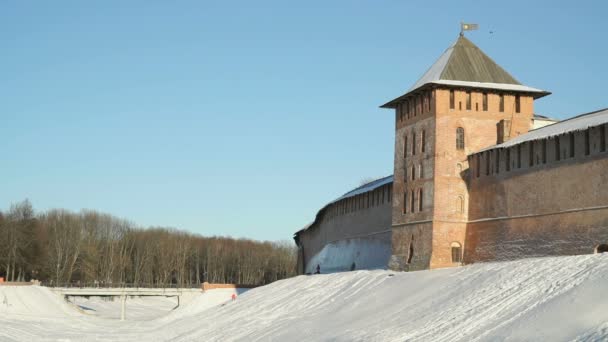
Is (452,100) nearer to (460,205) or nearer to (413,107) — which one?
(413,107)

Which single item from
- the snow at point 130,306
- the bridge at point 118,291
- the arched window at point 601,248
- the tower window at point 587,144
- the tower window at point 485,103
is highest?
the tower window at point 485,103

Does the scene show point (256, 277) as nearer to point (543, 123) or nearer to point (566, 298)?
point (543, 123)

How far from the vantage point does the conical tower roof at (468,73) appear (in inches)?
1230

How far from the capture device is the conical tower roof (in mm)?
31234

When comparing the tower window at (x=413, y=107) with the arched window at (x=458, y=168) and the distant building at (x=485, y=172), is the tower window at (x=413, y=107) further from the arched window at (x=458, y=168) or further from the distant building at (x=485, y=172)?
the arched window at (x=458, y=168)

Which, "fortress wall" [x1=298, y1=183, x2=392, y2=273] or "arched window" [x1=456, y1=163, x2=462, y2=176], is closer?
"arched window" [x1=456, y1=163, x2=462, y2=176]

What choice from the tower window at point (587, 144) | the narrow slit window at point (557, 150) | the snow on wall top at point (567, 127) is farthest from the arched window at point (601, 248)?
the snow on wall top at point (567, 127)

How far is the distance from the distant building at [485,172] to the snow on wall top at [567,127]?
7cm

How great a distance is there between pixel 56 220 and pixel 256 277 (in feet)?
67.2

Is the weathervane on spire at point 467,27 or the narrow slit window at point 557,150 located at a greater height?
the weathervane on spire at point 467,27

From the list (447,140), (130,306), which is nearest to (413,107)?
(447,140)

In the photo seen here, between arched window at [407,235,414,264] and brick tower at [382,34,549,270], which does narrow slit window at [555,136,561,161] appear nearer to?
brick tower at [382,34,549,270]

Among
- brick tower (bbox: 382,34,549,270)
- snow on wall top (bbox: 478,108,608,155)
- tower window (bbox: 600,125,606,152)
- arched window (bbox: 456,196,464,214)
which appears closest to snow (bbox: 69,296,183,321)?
brick tower (bbox: 382,34,549,270)

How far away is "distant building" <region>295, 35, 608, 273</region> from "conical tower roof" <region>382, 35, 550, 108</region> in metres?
0.04
